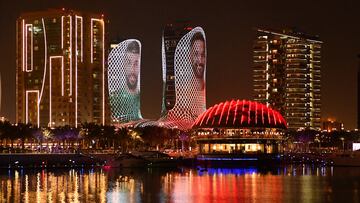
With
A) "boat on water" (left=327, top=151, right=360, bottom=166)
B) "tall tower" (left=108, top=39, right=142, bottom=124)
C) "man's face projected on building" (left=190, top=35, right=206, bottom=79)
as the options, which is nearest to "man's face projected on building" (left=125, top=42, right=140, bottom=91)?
"tall tower" (left=108, top=39, right=142, bottom=124)

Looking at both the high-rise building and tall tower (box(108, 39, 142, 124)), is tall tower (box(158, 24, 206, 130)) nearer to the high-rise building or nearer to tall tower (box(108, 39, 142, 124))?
tall tower (box(108, 39, 142, 124))

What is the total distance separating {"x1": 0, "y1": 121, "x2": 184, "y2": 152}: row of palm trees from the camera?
157 meters

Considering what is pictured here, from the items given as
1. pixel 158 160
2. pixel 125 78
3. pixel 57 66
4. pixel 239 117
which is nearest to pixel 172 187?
pixel 158 160

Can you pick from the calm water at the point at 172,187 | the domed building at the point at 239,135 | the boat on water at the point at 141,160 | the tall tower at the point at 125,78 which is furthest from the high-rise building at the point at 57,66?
the calm water at the point at 172,187

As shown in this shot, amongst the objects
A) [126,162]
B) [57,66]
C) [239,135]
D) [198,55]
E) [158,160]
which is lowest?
[158,160]

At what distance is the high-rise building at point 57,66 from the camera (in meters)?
195

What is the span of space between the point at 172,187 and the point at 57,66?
11479cm

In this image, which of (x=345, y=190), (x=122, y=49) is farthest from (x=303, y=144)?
(x=345, y=190)

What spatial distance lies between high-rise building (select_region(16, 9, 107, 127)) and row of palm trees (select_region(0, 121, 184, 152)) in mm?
23356

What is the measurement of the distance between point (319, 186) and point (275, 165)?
5236 centimetres

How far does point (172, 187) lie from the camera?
8525cm

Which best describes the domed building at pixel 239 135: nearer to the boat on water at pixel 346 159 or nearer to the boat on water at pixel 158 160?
the boat on water at pixel 158 160

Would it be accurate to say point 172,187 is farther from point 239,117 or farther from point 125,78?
point 125,78

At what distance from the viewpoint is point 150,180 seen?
3733 inches
